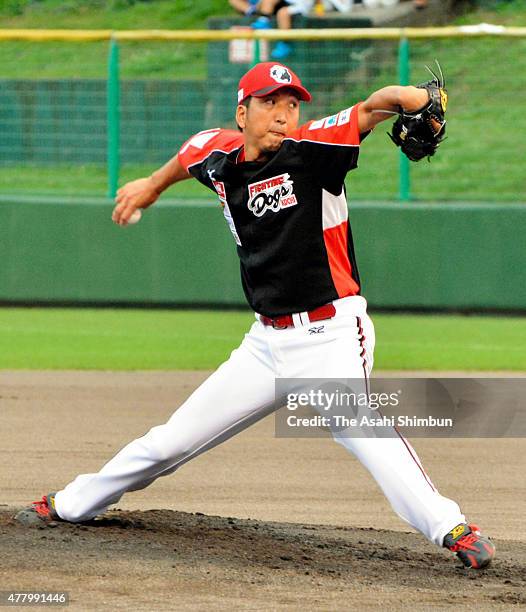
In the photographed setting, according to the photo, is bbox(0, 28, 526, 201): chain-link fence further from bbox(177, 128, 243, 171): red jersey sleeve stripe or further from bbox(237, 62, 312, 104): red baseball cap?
bbox(237, 62, 312, 104): red baseball cap

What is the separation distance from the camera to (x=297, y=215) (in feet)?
16.5

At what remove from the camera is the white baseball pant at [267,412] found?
4.89 meters

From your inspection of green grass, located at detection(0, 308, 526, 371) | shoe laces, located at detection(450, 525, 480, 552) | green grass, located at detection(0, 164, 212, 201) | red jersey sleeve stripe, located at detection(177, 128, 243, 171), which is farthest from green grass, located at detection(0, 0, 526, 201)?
shoe laces, located at detection(450, 525, 480, 552)

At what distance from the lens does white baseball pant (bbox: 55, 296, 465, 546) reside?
193 inches

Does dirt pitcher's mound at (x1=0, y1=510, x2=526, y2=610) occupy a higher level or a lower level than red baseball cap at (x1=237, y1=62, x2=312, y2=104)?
lower

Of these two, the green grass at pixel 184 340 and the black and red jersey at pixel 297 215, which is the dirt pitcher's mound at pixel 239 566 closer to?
the black and red jersey at pixel 297 215

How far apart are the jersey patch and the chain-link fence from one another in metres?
8.60

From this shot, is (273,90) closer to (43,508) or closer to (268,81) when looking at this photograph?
(268,81)

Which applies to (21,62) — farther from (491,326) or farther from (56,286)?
(491,326)

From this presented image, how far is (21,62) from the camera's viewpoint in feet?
47.3

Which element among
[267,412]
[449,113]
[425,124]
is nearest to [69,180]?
[449,113]

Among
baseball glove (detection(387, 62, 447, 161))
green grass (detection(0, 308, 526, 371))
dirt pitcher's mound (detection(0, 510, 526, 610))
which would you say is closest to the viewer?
dirt pitcher's mound (detection(0, 510, 526, 610))

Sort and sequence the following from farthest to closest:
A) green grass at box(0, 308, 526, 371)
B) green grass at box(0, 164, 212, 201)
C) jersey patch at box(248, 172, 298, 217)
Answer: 1. green grass at box(0, 164, 212, 201)
2. green grass at box(0, 308, 526, 371)
3. jersey patch at box(248, 172, 298, 217)

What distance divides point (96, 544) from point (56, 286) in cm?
873
